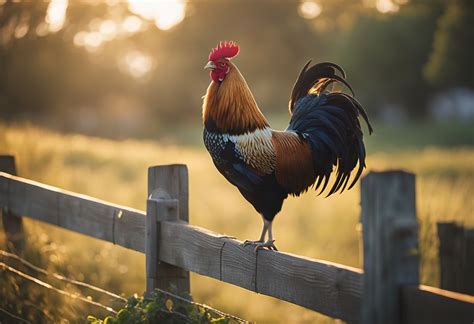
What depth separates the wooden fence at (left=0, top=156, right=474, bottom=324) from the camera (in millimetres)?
1933

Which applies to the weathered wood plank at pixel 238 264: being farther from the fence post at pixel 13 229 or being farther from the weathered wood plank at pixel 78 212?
the fence post at pixel 13 229

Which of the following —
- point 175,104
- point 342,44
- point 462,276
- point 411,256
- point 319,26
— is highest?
point 319,26

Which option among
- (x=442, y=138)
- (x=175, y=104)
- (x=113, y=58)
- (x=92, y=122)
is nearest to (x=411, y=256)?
(x=442, y=138)

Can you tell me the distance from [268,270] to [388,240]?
0.99 metres

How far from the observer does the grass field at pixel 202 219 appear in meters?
7.15

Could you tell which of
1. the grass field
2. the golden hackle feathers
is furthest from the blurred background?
the golden hackle feathers

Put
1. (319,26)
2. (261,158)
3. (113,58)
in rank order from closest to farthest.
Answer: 1. (261,158)
2. (113,58)
3. (319,26)

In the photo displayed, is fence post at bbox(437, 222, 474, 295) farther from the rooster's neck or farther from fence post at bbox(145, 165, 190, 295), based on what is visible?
fence post at bbox(145, 165, 190, 295)

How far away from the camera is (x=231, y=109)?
13.0 ft

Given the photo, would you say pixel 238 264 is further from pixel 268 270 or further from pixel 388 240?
pixel 388 240

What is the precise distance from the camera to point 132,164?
1385 cm

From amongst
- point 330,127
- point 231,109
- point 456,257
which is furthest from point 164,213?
point 456,257

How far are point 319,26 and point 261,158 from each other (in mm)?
56902

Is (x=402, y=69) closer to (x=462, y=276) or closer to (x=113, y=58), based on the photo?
(x=113, y=58)
